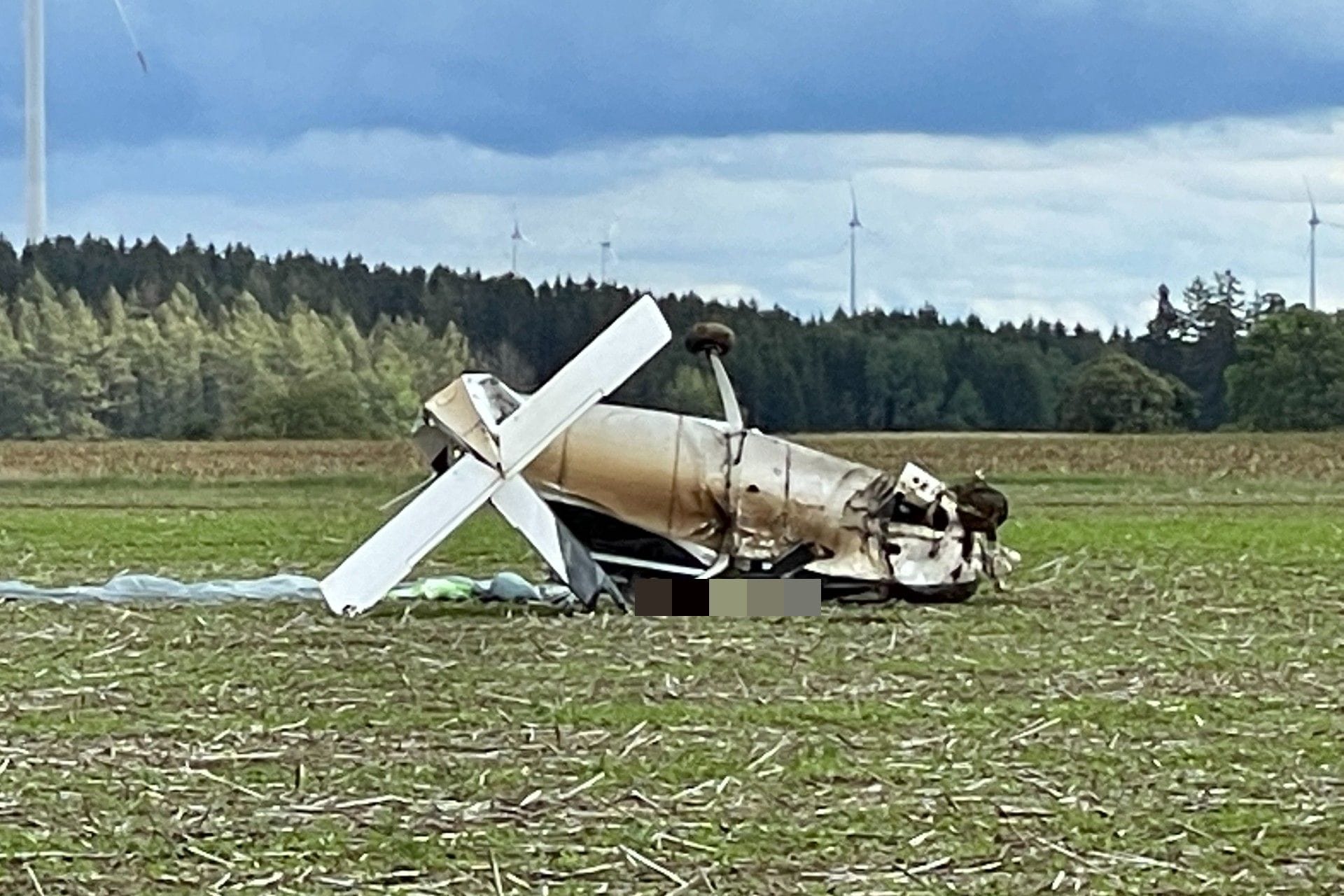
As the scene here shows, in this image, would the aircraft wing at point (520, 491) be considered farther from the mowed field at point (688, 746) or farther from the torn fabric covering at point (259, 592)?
the torn fabric covering at point (259, 592)

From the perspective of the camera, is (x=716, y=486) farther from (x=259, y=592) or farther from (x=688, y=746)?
(x=688, y=746)

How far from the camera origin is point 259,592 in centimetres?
2005

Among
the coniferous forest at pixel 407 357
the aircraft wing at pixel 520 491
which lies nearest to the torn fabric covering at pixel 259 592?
the aircraft wing at pixel 520 491

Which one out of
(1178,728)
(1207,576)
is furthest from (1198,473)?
(1178,728)

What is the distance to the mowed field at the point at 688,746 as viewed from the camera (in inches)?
348

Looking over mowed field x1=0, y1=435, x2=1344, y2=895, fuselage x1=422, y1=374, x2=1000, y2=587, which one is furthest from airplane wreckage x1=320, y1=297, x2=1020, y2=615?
mowed field x1=0, y1=435, x2=1344, y2=895

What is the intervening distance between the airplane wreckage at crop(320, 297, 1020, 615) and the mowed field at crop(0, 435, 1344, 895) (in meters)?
0.47

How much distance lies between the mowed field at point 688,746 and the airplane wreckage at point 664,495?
467 mm

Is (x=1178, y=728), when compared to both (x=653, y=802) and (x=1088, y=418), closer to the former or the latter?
(x=653, y=802)

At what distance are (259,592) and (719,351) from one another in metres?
4.11

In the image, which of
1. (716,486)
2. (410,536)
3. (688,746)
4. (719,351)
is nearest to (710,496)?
(716,486)

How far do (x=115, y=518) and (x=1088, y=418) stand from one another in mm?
48355

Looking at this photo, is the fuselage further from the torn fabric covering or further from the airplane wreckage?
the torn fabric covering

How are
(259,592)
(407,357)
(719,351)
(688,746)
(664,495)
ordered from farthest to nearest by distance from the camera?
(407,357), (259,592), (719,351), (664,495), (688,746)
